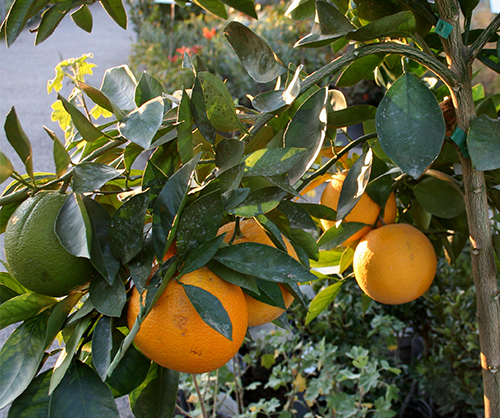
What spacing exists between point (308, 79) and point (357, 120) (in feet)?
0.37

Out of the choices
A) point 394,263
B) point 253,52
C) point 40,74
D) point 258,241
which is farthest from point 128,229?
point 40,74

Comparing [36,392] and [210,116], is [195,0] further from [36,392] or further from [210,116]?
[36,392]

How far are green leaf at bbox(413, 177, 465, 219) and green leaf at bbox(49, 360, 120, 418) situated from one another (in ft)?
1.56

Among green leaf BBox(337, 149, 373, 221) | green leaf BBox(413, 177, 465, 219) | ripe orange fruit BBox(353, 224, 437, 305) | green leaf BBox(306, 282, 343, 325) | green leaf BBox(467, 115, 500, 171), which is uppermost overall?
green leaf BBox(467, 115, 500, 171)

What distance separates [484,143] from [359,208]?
20cm

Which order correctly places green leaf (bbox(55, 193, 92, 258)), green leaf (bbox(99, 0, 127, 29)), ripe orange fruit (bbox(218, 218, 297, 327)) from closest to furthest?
green leaf (bbox(55, 193, 92, 258)) < ripe orange fruit (bbox(218, 218, 297, 327)) < green leaf (bbox(99, 0, 127, 29))

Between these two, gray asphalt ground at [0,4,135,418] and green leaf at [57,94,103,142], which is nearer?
green leaf at [57,94,103,142]

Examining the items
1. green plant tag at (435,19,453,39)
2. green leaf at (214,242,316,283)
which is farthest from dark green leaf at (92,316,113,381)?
green plant tag at (435,19,453,39)

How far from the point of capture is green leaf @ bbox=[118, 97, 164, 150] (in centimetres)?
37

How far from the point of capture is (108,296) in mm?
384

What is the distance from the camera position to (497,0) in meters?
0.59

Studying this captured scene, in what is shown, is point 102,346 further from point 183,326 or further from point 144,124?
point 144,124

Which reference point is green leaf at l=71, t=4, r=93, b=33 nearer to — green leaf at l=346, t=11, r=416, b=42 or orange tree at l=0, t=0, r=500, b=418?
orange tree at l=0, t=0, r=500, b=418

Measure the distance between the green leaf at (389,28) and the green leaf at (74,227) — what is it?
0.31 meters
